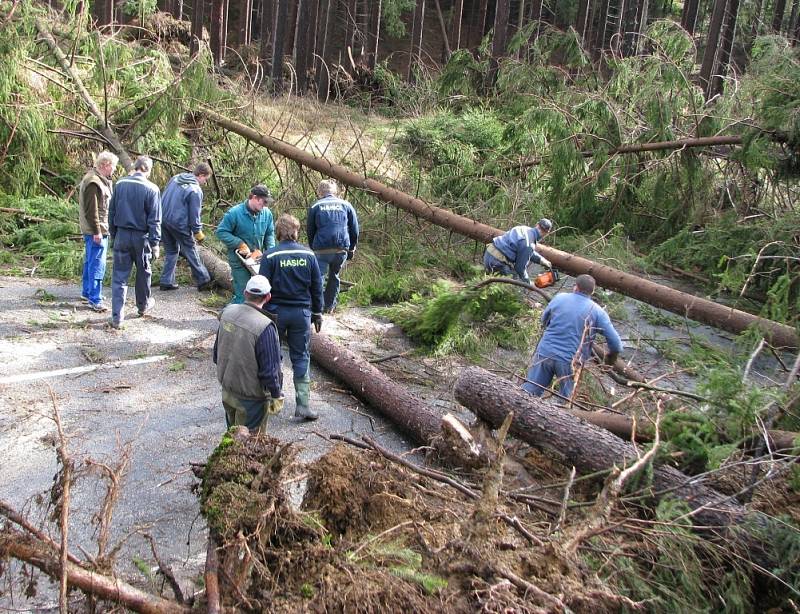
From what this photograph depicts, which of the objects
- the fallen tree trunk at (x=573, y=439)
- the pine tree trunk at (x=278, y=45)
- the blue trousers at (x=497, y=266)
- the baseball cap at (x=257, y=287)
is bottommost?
the fallen tree trunk at (x=573, y=439)

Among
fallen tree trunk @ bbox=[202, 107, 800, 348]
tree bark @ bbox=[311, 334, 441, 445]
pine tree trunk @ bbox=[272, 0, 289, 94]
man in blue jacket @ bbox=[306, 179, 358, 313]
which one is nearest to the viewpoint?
tree bark @ bbox=[311, 334, 441, 445]

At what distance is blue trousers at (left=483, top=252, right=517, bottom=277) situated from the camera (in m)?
8.28

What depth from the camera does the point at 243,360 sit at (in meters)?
4.42

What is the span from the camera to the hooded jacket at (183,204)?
8234mm

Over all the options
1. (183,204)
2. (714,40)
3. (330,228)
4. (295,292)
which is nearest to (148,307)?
(183,204)

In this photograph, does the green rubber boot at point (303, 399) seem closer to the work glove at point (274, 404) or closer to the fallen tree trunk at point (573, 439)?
the work glove at point (274, 404)

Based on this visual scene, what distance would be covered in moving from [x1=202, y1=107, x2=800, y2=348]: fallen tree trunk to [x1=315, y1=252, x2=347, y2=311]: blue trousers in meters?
2.37

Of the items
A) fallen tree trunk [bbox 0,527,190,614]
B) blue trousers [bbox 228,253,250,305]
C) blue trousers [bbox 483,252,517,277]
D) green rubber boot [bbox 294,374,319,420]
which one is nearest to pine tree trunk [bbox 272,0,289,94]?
blue trousers [bbox 483,252,517,277]

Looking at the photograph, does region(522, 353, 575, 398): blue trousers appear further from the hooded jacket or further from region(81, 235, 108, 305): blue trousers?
region(81, 235, 108, 305): blue trousers

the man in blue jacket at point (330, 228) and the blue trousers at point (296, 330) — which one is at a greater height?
the man in blue jacket at point (330, 228)

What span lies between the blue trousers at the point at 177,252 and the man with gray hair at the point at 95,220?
945 millimetres

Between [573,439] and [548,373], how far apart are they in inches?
66.4

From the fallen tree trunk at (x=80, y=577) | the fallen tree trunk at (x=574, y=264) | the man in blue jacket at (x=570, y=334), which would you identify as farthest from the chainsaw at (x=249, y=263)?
the fallen tree trunk at (x=80, y=577)

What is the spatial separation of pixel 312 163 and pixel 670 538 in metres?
8.53
